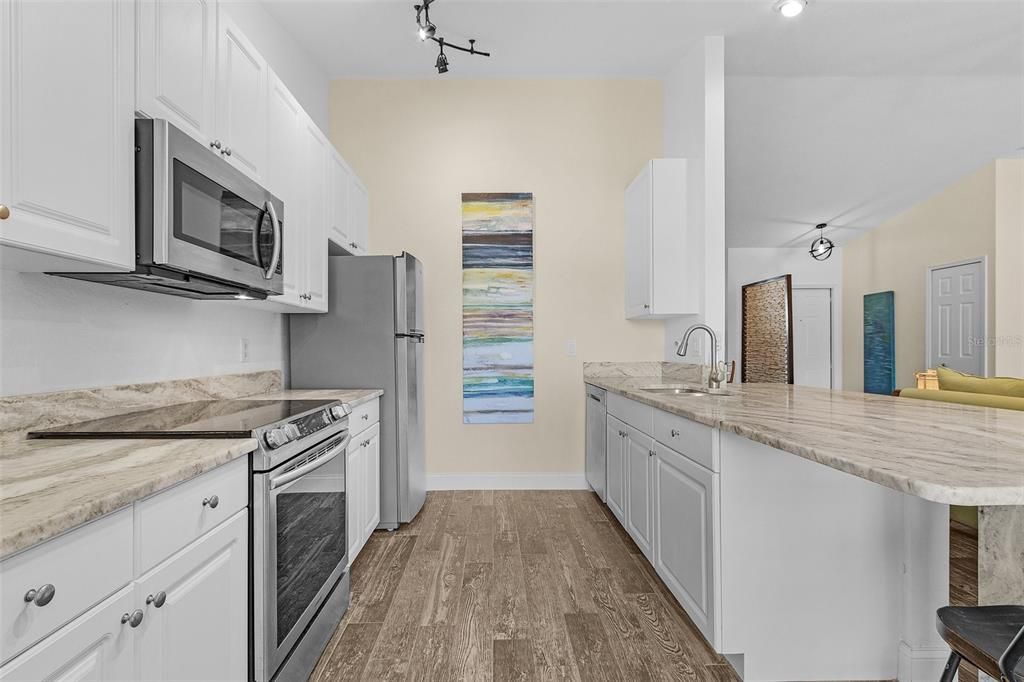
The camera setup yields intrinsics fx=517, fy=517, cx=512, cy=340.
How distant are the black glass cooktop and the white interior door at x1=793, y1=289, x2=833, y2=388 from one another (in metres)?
7.04

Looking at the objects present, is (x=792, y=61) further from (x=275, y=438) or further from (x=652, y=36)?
(x=275, y=438)

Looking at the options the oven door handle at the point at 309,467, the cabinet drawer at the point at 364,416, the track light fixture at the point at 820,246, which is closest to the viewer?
the oven door handle at the point at 309,467

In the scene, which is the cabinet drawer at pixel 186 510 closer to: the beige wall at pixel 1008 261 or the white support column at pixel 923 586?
the white support column at pixel 923 586

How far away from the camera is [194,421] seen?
169cm

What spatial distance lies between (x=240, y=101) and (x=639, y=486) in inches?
99.3

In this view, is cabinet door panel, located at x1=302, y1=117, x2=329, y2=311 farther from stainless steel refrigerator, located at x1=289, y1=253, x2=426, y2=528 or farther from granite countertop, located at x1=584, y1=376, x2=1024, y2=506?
granite countertop, located at x1=584, y1=376, x2=1024, y2=506

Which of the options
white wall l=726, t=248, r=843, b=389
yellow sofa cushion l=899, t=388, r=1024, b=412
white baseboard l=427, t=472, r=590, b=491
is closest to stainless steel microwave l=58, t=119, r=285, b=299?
white baseboard l=427, t=472, r=590, b=491

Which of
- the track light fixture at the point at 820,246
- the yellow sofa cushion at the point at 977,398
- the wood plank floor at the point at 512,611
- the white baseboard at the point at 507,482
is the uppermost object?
the track light fixture at the point at 820,246

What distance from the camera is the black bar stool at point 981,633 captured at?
3.36 ft

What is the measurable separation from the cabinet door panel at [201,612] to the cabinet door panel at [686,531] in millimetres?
1460

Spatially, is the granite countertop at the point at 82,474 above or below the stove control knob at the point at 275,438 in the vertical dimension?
above

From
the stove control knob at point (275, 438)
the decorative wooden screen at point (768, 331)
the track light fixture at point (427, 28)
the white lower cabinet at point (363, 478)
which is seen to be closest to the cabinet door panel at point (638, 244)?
the track light fixture at point (427, 28)

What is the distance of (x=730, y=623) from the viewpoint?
67.1 inches

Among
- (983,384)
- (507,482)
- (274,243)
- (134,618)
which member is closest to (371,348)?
(274,243)
